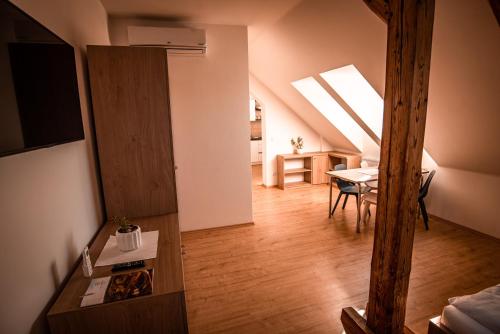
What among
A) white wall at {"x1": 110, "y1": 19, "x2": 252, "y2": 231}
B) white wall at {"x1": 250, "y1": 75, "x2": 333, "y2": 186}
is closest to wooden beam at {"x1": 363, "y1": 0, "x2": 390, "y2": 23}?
white wall at {"x1": 110, "y1": 19, "x2": 252, "y2": 231}

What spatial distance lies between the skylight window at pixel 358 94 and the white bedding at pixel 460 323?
10.7ft

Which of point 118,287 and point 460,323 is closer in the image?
point 118,287

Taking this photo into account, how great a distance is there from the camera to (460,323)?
4.83ft

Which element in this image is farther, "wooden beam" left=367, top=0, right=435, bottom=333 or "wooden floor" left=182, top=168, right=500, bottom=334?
"wooden floor" left=182, top=168, right=500, bottom=334

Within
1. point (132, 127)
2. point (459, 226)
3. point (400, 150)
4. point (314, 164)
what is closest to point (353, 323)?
point (400, 150)

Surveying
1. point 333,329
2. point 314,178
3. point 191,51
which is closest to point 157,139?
point 191,51

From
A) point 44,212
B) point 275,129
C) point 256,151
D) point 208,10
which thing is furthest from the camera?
point 256,151

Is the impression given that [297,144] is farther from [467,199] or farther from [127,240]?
[127,240]

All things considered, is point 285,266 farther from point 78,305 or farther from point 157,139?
point 78,305

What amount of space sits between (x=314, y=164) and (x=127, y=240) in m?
4.99

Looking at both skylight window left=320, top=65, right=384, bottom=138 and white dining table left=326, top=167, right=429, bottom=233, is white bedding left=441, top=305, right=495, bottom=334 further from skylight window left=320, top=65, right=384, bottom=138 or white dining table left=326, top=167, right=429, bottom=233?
skylight window left=320, top=65, right=384, bottom=138

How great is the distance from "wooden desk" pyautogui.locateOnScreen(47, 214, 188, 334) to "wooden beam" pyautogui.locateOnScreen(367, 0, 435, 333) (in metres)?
1.20

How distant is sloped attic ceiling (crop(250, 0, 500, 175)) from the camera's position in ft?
6.74

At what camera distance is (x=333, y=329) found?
2.00 metres
